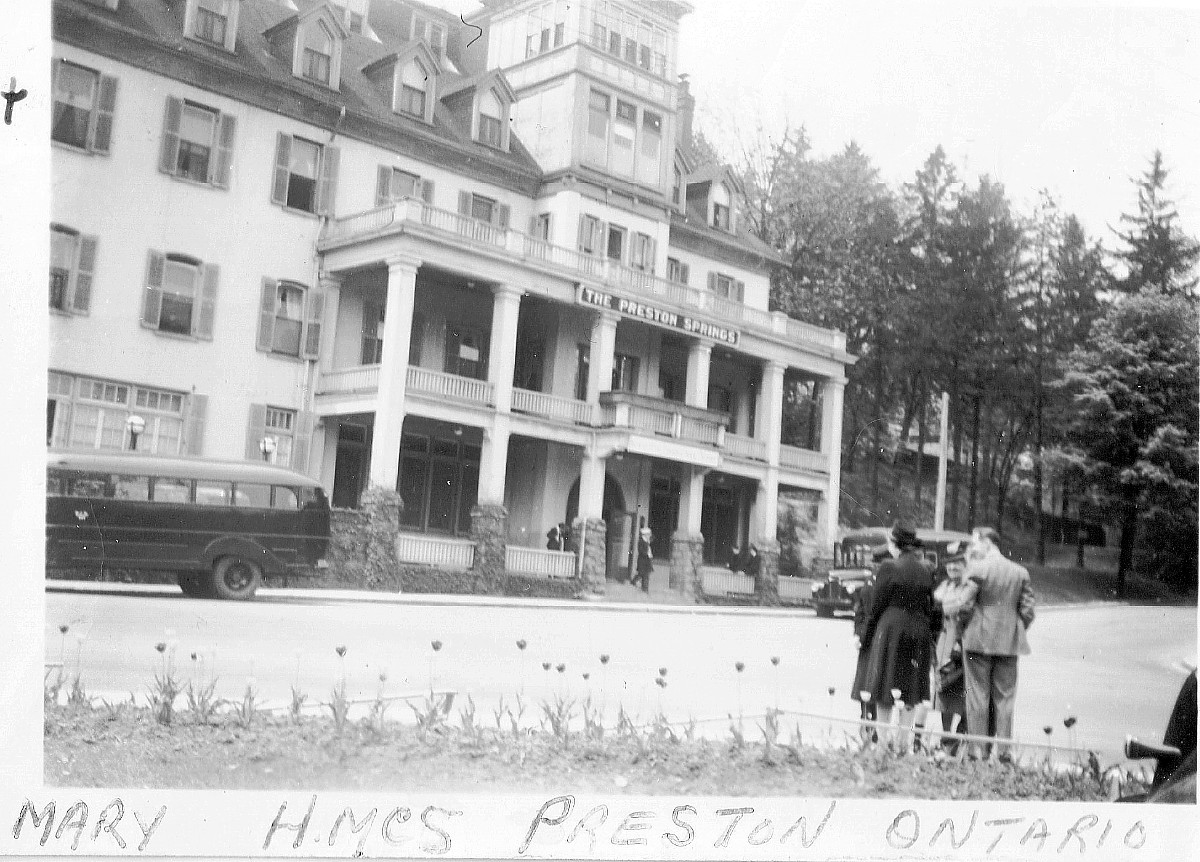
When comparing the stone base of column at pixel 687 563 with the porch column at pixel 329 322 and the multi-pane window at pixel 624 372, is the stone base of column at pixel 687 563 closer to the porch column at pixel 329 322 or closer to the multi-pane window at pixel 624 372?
the multi-pane window at pixel 624 372

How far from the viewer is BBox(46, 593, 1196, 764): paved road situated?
16.6 feet

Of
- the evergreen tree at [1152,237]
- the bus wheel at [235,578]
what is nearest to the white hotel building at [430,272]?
the bus wheel at [235,578]

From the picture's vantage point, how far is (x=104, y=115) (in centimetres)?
517

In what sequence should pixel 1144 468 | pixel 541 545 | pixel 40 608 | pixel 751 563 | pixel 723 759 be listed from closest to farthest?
pixel 40 608 < pixel 723 759 < pixel 541 545 < pixel 751 563 < pixel 1144 468

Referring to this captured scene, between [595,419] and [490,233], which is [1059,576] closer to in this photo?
[595,419]

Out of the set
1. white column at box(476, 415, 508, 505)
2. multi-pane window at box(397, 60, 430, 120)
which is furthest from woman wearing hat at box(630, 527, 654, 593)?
multi-pane window at box(397, 60, 430, 120)

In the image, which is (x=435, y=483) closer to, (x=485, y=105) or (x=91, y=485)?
(x=91, y=485)

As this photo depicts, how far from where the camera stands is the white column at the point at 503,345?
573 cm

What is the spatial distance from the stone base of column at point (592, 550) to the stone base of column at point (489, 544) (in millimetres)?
386

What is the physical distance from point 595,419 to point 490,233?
1.09 metres

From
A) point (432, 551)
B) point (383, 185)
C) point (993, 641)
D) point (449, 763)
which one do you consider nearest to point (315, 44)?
point (383, 185)

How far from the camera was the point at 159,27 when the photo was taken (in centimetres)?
527

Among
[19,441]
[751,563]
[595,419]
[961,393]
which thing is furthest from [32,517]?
[961,393]

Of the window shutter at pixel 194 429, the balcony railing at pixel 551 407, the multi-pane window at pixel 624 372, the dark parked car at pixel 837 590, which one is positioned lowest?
the dark parked car at pixel 837 590
